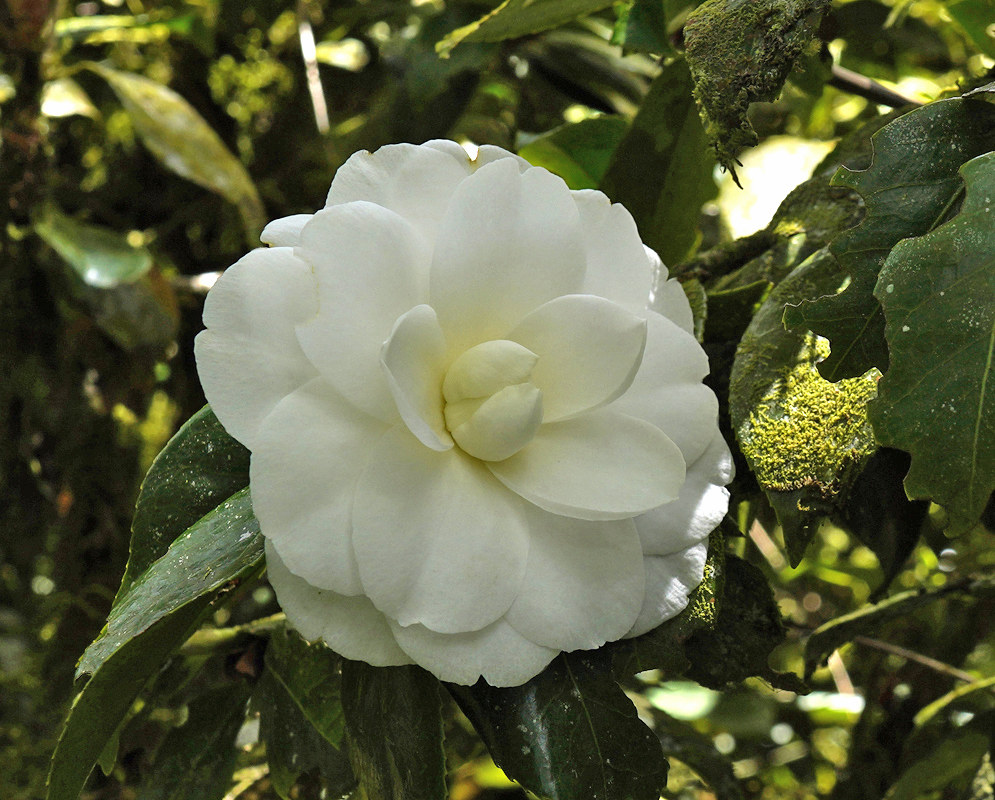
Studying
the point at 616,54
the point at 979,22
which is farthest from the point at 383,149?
the point at 616,54

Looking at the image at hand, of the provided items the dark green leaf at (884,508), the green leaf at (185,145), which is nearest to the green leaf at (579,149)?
the dark green leaf at (884,508)

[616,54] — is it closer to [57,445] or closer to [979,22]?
[979,22]

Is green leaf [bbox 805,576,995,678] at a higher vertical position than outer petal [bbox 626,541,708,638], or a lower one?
lower

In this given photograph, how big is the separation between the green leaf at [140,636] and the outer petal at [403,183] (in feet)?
0.57

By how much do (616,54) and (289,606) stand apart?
93cm

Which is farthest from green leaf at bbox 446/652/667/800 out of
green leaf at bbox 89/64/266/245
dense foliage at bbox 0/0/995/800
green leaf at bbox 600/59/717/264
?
green leaf at bbox 89/64/266/245

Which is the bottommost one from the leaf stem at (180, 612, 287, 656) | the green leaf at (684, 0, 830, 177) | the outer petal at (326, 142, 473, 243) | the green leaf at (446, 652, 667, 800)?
the leaf stem at (180, 612, 287, 656)

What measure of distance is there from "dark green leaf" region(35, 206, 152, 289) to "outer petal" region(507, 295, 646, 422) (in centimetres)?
68

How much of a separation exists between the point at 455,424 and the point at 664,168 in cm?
32

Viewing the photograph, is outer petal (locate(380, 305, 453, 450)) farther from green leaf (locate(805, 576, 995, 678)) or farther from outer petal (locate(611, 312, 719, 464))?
green leaf (locate(805, 576, 995, 678))

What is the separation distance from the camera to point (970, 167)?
15.8 inches

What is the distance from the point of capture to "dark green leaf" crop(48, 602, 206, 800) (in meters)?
0.39

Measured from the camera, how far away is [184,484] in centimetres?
48

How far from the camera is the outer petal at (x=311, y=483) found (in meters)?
0.38
